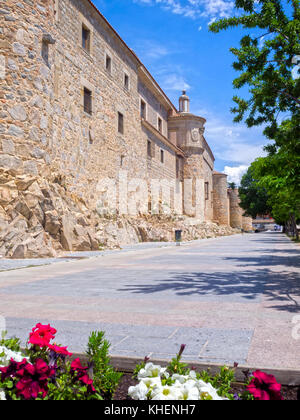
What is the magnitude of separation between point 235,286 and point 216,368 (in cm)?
398

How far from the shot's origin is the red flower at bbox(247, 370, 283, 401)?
1.70 m

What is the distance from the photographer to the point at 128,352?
288 cm

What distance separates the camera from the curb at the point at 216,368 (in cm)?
224

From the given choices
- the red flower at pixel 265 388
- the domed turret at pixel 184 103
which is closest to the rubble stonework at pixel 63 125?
the red flower at pixel 265 388

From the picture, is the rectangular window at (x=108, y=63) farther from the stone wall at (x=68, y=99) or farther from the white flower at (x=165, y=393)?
the white flower at (x=165, y=393)

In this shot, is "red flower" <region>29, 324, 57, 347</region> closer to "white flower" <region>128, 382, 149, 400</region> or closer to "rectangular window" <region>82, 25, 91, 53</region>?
"white flower" <region>128, 382, 149, 400</region>

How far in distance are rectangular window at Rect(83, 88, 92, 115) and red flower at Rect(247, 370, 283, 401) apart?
1877 centimetres

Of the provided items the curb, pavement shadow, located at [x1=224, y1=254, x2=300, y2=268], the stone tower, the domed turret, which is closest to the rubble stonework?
pavement shadow, located at [x1=224, y1=254, x2=300, y2=268]

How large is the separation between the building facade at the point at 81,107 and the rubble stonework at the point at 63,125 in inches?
1.5

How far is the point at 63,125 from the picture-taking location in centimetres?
1667

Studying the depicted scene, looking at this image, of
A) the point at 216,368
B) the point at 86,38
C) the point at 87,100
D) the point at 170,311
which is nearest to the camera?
the point at 216,368

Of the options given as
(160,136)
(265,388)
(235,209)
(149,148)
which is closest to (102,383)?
(265,388)

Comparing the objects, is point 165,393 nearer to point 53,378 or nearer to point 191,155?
point 53,378
